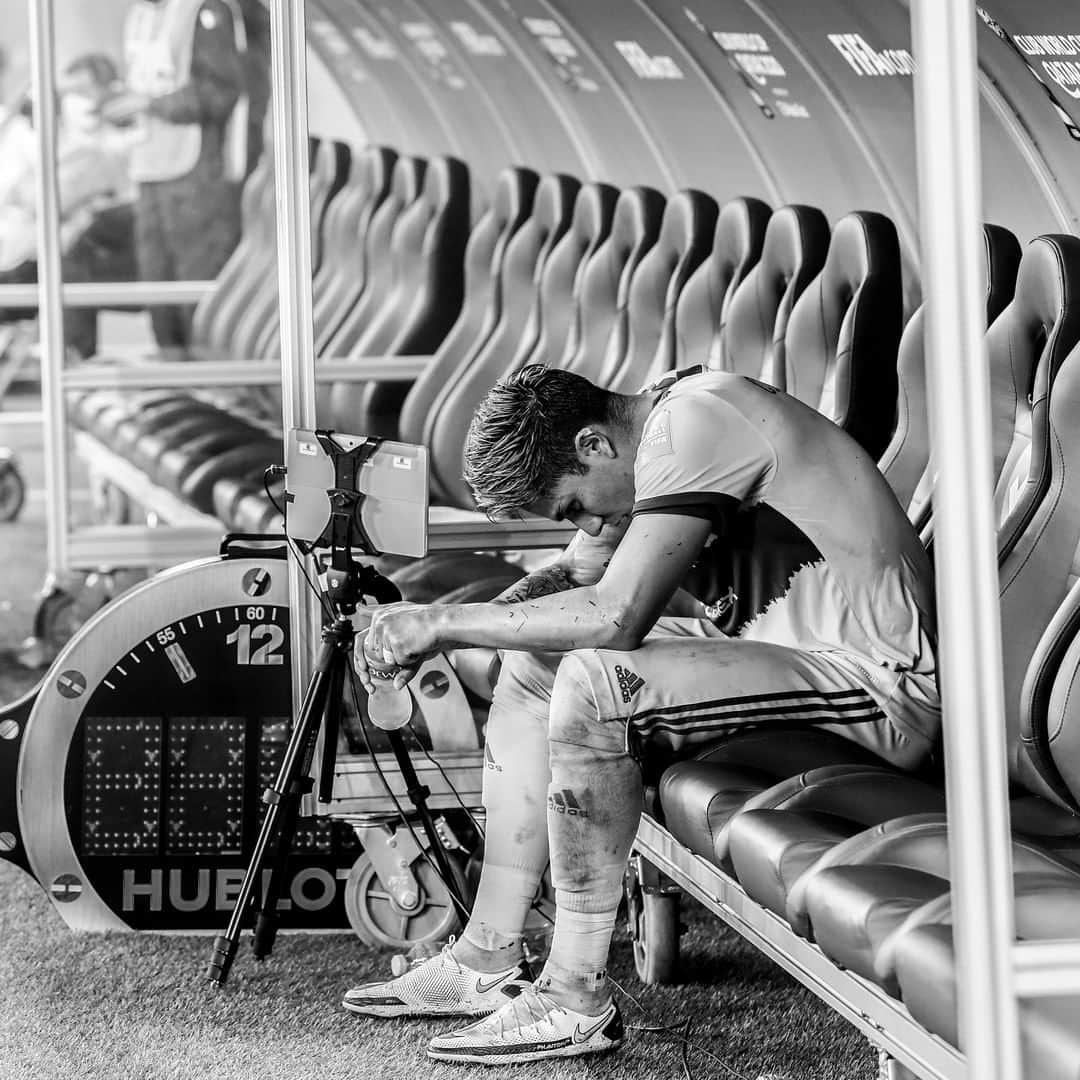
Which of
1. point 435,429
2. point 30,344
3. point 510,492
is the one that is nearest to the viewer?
point 510,492

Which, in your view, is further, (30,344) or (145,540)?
(30,344)

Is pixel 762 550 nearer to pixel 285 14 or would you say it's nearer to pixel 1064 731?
pixel 1064 731

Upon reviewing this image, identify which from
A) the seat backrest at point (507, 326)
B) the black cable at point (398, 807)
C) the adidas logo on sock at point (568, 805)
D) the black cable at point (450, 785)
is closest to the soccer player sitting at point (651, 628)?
the adidas logo on sock at point (568, 805)

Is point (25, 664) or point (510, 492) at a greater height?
point (510, 492)

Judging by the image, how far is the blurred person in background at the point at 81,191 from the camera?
10469 mm

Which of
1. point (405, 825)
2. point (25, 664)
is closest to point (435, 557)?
point (405, 825)

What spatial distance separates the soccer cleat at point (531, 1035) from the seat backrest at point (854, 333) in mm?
1177

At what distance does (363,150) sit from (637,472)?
17.7ft

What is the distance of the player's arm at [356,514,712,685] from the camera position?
2178mm

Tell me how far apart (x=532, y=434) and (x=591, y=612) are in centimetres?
33

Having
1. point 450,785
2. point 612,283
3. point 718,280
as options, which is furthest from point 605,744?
point 612,283

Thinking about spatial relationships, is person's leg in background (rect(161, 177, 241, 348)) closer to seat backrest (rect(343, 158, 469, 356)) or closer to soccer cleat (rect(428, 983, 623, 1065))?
seat backrest (rect(343, 158, 469, 356))

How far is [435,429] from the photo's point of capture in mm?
4688

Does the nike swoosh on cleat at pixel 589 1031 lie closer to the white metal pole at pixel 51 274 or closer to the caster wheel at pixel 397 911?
the caster wheel at pixel 397 911
